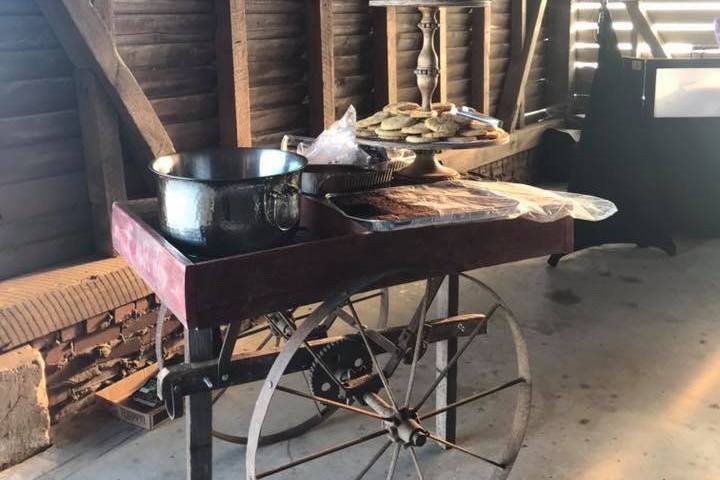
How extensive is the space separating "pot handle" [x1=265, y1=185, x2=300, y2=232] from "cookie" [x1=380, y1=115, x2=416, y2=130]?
760 millimetres

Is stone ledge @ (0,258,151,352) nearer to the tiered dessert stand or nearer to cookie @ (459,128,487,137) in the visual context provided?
the tiered dessert stand

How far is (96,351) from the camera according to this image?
3.10 metres

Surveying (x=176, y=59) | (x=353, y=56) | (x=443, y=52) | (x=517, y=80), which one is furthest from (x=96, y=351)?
(x=517, y=80)

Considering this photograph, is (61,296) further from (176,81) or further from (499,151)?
(499,151)

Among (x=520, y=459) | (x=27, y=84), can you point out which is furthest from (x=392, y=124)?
(x=27, y=84)

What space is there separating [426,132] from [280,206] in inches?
32.3

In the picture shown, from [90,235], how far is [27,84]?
0.64 meters

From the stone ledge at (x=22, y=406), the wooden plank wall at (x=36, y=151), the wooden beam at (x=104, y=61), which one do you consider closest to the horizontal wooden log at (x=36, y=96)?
the wooden plank wall at (x=36, y=151)

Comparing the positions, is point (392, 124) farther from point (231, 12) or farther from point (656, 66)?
point (656, 66)

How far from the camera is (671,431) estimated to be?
9.44 ft

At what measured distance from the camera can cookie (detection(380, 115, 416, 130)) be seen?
8.79 feet

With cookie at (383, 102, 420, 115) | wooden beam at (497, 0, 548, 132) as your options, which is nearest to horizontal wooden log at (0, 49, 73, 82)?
cookie at (383, 102, 420, 115)

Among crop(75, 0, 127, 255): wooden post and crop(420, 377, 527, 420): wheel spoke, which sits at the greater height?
crop(75, 0, 127, 255): wooden post

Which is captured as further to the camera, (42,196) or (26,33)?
(42,196)
